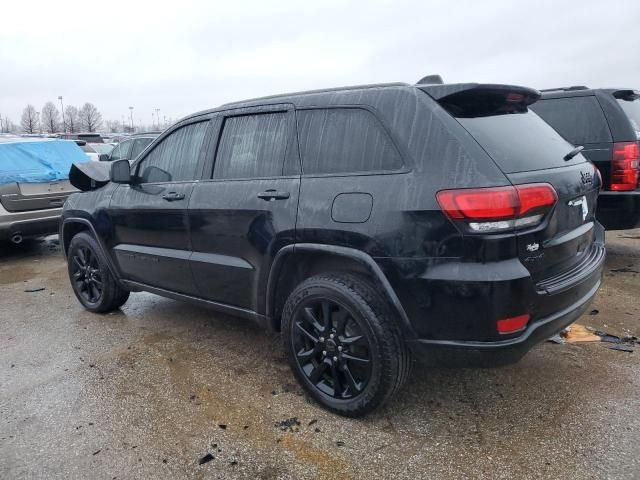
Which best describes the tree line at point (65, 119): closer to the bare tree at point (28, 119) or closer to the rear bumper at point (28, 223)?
the bare tree at point (28, 119)

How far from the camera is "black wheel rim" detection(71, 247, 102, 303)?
4.60 metres

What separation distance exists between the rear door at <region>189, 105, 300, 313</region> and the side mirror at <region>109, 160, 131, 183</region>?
815 millimetres

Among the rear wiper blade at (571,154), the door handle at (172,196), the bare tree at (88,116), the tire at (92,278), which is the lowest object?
the tire at (92,278)

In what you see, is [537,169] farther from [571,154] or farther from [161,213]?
[161,213]

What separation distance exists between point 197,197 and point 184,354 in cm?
118

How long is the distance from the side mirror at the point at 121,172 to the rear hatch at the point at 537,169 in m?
2.49

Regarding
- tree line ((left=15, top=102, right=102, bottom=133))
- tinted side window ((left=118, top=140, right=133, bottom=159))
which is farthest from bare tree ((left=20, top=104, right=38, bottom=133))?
tinted side window ((left=118, top=140, right=133, bottom=159))

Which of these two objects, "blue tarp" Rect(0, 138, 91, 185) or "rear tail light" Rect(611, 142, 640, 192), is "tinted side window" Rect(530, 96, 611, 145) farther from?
"blue tarp" Rect(0, 138, 91, 185)

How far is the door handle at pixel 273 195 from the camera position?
9.51 feet

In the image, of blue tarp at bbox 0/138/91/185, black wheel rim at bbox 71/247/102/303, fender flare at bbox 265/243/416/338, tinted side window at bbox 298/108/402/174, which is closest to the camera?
fender flare at bbox 265/243/416/338

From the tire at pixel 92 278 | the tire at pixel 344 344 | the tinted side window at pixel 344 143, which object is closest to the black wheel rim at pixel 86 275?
the tire at pixel 92 278

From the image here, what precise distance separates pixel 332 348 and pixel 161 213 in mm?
1753

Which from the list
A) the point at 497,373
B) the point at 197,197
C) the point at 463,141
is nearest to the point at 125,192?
the point at 197,197

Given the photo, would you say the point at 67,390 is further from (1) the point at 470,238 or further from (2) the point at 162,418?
(1) the point at 470,238
